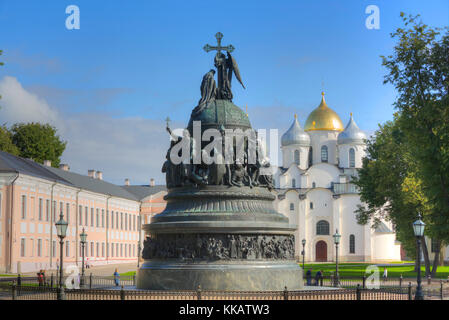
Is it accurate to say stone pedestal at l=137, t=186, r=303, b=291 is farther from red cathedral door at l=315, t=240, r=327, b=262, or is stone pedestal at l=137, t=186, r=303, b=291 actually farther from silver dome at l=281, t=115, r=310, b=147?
silver dome at l=281, t=115, r=310, b=147

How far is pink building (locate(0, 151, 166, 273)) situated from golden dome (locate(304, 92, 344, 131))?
3284 centimetres

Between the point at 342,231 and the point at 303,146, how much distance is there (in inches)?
636

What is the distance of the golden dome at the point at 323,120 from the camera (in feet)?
365

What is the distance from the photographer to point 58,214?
61.9 m

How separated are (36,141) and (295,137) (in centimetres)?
4725

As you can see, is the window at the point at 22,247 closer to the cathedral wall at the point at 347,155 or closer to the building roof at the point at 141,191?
the building roof at the point at 141,191

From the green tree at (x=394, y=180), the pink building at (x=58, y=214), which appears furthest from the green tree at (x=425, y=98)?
the pink building at (x=58, y=214)

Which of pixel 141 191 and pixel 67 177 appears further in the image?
pixel 141 191

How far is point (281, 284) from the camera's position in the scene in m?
24.7

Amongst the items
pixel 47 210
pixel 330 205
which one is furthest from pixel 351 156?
pixel 47 210

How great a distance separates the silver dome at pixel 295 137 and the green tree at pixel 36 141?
147 feet

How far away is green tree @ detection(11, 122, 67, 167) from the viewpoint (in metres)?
73.6

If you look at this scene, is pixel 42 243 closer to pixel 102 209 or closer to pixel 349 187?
pixel 102 209

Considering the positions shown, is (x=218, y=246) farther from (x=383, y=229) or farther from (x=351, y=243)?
(x=383, y=229)
